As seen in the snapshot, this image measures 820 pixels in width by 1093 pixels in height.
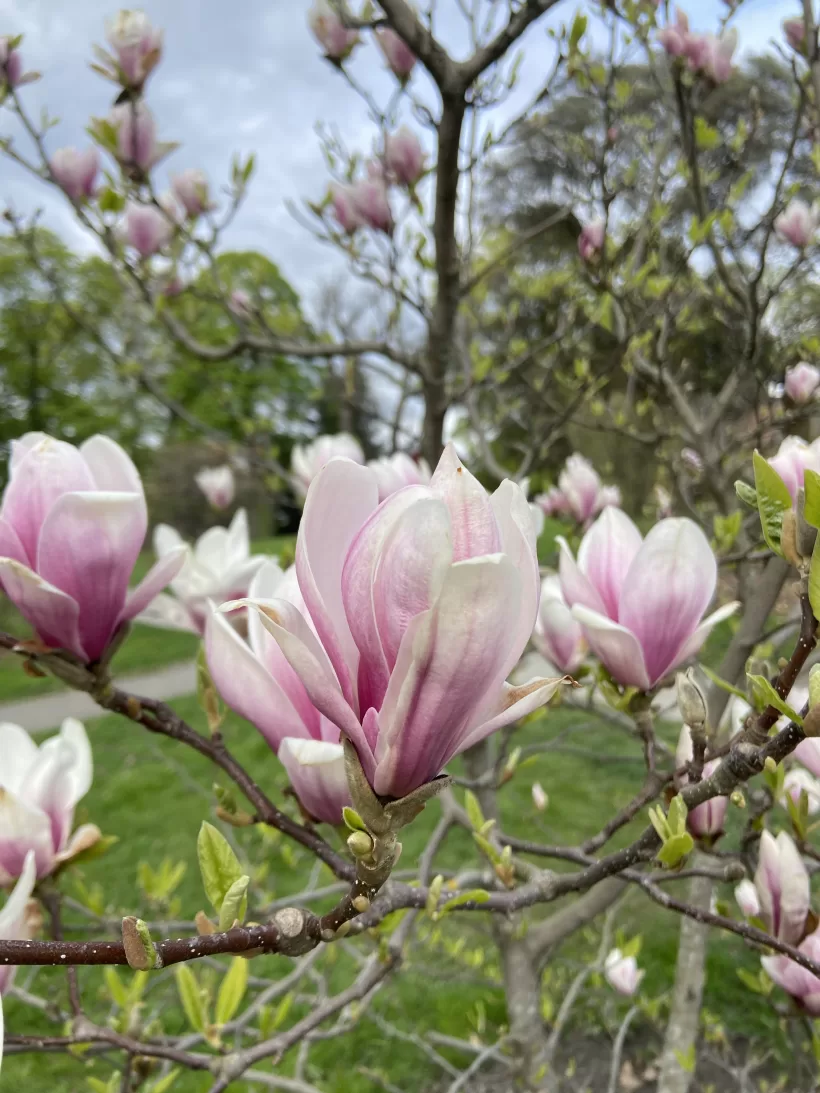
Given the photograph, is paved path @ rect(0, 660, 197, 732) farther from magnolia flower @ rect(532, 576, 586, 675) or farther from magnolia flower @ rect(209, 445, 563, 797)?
magnolia flower @ rect(209, 445, 563, 797)

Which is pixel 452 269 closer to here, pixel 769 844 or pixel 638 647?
pixel 638 647

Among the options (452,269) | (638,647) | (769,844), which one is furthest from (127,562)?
(452,269)

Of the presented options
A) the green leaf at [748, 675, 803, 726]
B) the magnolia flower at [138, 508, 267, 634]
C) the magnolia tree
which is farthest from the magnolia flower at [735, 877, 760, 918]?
the magnolia flower at [138, 508, 267, 634]

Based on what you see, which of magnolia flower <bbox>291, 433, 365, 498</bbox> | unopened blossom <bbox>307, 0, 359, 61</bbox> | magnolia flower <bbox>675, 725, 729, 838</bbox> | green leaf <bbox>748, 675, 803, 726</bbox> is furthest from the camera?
unopened blossom <bbox>307, 0, 359, 61</bbox>

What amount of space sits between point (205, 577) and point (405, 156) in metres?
1.46

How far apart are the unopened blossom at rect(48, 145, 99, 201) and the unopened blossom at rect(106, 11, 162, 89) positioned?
27cm

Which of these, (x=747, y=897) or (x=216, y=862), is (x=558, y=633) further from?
(x=216, y=862)

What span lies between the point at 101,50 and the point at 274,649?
5.86 ft

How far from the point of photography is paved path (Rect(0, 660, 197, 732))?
21.5 ft

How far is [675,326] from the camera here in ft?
9.89

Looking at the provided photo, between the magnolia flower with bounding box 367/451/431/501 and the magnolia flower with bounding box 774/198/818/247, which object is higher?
the magnolia flower with bounding box 774/198/818/247

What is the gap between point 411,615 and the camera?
430 millimetres

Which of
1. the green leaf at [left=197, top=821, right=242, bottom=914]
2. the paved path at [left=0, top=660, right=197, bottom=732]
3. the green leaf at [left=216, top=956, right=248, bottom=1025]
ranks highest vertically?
the green leaf at [left=197, top=821, right=242, bottom=914]

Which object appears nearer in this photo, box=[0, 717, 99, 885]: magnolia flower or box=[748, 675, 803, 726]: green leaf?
box=[748, 675, 803, 726]: green leaf
